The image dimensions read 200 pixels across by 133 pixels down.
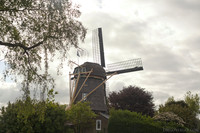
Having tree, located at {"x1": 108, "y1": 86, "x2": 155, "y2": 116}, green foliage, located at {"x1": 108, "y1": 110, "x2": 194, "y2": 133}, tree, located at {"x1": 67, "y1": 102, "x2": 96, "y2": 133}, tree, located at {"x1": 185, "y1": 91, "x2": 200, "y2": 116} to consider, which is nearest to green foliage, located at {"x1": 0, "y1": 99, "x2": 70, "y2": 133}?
tree, located at {"x1": 67, "y1": 102, "x2": 96, "y2": 133}

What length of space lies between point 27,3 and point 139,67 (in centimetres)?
2633

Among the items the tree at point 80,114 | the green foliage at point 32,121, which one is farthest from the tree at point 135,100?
the green foliage at point 32,121

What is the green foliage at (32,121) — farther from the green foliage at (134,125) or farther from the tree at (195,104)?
the tree at (195,104)

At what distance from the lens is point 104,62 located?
37.0m

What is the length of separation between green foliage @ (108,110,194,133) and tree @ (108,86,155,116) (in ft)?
44.1

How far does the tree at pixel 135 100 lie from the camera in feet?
111

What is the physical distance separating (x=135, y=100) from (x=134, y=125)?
51.3 ft

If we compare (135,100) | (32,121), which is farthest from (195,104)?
(32,121)

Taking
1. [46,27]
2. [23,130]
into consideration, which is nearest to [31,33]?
[46,27]

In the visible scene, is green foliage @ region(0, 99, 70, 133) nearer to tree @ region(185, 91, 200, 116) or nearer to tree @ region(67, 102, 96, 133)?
tree @ region(67, 102, 96, 133)

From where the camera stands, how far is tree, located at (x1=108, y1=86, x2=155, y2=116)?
33.9 metres

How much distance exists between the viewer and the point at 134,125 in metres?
19.5

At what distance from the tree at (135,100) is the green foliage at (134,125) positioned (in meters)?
13.4

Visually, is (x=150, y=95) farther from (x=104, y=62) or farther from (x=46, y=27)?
(x=46, y=27)
